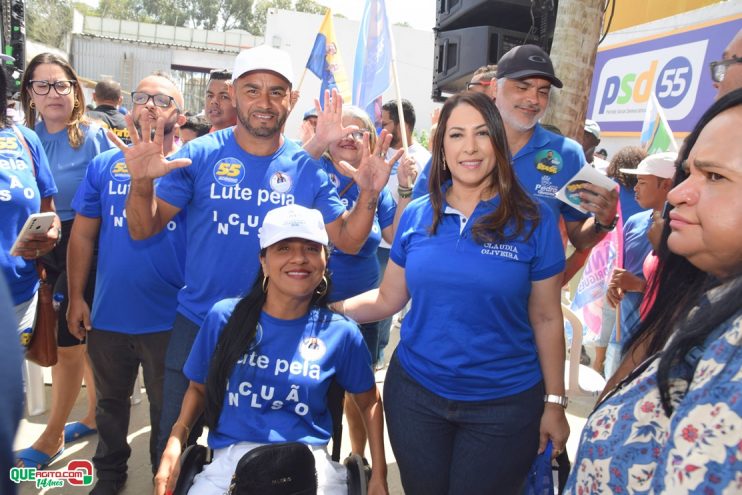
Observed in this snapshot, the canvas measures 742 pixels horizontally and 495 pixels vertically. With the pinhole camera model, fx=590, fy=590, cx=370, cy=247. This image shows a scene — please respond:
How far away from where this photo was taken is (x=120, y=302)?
2.96m

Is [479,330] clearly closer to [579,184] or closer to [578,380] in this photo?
[579,184]

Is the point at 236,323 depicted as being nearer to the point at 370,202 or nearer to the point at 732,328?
the point at 370,202

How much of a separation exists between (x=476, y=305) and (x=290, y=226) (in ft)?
2.45

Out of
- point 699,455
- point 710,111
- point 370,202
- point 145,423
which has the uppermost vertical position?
point 710,111

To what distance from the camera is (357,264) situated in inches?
135

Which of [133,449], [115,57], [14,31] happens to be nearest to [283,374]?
[133,449]

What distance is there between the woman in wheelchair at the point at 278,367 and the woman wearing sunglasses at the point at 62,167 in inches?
60.9

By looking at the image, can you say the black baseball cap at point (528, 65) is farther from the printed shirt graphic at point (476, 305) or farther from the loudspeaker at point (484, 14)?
the loudspeaker at point (484, 14)

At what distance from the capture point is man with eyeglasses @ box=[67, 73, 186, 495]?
296cm

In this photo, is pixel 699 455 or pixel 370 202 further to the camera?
pixel 370 202

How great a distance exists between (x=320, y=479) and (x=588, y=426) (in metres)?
1.07

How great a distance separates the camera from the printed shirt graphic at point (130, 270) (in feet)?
9.71

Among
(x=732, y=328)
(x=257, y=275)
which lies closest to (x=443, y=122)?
(x=257, y=275)

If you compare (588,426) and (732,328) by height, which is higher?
(732,328)
